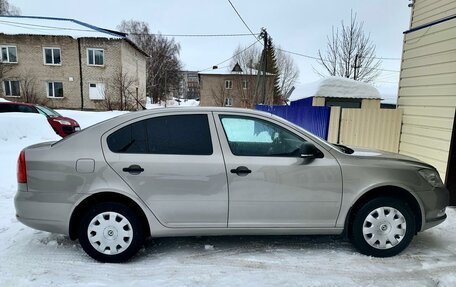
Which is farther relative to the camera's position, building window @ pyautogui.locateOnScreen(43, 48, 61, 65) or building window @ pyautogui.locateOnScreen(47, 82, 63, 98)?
building window @ pyautogui.locateOnScreen(47, 82, 63, 98)

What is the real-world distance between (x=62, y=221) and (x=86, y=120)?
14060mm

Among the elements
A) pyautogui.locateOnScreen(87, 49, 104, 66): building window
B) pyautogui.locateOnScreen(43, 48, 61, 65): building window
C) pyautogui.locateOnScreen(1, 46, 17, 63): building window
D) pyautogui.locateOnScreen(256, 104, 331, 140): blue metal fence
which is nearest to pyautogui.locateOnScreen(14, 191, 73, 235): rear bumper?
pyautogui.locateOnScreen(256, 104, 331, 140): blue metal fence

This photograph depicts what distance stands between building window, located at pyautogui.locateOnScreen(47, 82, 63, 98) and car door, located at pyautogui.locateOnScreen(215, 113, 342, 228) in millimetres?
29684

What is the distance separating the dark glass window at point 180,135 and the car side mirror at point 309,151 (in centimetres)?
94

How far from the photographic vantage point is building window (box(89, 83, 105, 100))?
2892 centimetres

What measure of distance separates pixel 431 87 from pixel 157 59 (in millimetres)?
51675

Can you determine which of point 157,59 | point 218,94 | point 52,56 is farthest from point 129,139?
point 157,59

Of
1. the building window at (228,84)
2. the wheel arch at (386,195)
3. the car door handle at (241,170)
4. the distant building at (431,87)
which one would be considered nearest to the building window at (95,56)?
the building window at (228,84)

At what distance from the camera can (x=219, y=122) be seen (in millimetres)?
3428

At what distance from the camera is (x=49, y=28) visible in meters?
28.5

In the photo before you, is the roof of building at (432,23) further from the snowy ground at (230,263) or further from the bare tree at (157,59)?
the bare tree at (157,59)

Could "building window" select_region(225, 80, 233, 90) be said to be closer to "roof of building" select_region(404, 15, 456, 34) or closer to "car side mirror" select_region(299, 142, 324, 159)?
"roof of building" select_region(404, 15, 456, 34)

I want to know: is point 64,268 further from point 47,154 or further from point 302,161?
point 302,161

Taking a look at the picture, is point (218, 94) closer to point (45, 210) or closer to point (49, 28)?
point (49, 28)
